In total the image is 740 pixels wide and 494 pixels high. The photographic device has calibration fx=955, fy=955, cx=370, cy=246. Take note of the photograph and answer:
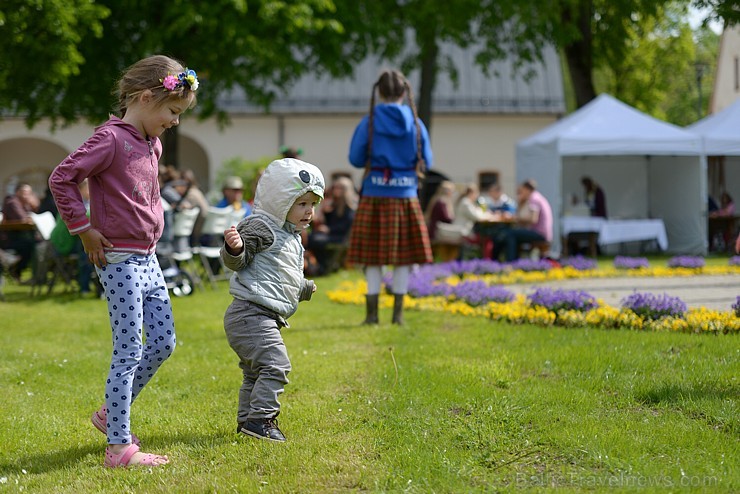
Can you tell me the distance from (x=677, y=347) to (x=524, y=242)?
31.8 feet

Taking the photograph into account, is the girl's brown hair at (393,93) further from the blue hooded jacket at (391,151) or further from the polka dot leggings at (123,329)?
the polka dot leggings at (123,329)

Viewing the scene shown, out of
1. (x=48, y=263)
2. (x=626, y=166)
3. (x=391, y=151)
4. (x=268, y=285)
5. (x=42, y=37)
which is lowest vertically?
(x=48, y=263)

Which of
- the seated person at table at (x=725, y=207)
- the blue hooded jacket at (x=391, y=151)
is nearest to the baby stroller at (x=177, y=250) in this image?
→ the blue hooded jacket at (x=391, y=151)

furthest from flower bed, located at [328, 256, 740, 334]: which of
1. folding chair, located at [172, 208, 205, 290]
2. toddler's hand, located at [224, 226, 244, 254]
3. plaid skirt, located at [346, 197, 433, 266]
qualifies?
toddler's hand, located at [224, 226, 244, 254]

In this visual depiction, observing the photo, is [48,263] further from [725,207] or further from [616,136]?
[725,207]

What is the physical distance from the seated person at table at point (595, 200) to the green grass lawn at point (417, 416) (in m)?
13.8

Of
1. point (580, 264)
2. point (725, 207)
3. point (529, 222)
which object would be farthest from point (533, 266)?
point (725, 207)

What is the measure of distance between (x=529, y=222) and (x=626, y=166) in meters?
9.29

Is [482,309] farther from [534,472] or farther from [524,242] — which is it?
[524,242]

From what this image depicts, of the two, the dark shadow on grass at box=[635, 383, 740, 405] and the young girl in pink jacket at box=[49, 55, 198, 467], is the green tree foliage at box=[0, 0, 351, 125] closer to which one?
the young girl in pink jacket at box=[49, 55, 198, 467]

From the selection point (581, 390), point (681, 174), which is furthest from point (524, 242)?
point (581, 390)

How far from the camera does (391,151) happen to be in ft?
28.1

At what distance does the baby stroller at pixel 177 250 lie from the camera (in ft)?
41.2

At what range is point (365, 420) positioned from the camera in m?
5.07
